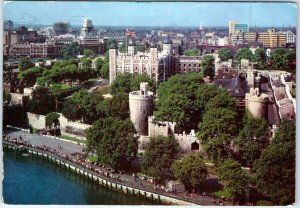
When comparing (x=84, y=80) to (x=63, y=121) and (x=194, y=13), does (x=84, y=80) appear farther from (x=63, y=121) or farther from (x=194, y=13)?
(x=194, y=13)

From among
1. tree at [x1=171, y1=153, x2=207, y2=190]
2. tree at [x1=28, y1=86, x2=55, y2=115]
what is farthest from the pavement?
tree at [x1=171, y1=153, x2=207, y2=190]

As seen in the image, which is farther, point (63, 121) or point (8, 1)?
point (63, 121)

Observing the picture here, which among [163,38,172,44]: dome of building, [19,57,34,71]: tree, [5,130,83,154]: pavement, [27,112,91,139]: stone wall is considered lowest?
[5,130,83,154]: pavement

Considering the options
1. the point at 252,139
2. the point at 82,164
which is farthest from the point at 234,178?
the point at 82,164

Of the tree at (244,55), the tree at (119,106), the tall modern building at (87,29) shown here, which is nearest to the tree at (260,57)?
the tree at (244,55)

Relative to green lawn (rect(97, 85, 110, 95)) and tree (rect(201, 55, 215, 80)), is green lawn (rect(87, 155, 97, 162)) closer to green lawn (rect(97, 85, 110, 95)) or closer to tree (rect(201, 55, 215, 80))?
green lawn (rect(97, 85, 110, 95))

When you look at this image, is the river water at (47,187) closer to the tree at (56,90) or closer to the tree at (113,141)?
the tree at (113,141)

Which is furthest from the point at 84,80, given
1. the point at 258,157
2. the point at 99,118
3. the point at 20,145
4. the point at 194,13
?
the point at 258,157
